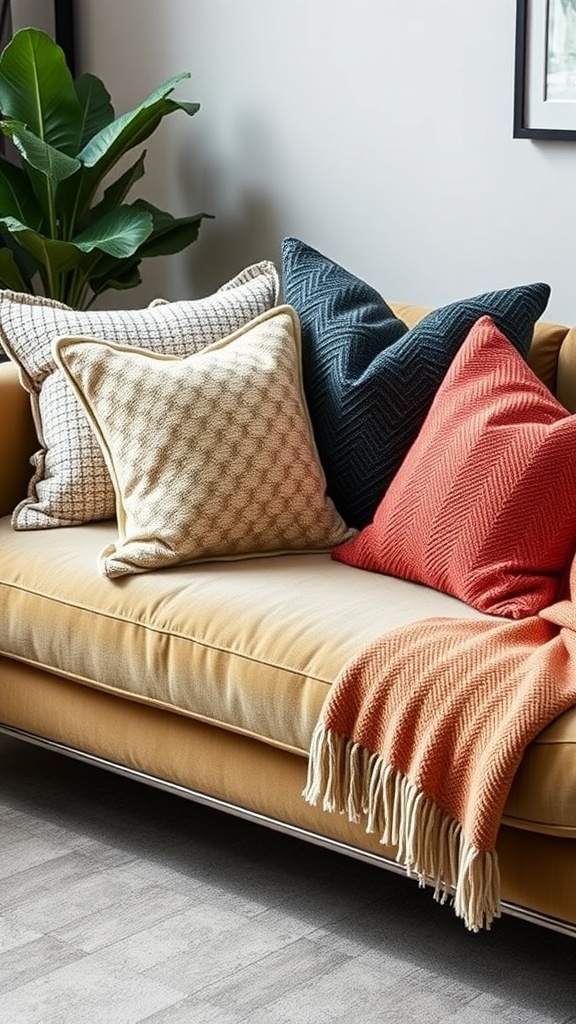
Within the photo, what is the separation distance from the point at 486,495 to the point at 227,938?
76 cm

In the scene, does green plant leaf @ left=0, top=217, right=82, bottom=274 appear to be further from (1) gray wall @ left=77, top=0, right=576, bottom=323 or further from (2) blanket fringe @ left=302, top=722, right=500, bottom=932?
(2) blanket fringe @ left=302, top=722, right=500, bottom=932

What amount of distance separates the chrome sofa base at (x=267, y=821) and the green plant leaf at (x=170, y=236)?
1424 millimetres

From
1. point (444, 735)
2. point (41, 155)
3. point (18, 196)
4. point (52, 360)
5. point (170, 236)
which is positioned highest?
point (41, 155)

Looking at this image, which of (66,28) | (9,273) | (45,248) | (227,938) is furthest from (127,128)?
(227,938)

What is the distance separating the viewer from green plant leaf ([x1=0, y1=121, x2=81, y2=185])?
10.9ft

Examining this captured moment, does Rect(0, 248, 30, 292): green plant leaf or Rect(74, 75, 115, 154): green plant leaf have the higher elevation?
Rect(74, 75, 115, 154): green plant leaf

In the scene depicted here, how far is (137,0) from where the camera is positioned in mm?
3869

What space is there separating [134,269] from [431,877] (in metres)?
2.12

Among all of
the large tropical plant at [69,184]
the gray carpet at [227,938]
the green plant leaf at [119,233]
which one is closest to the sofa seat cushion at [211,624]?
the gray carpet at [227,938]

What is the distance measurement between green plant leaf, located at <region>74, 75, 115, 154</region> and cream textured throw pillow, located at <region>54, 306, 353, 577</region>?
1.22m

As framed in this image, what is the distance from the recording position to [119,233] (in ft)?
11.4

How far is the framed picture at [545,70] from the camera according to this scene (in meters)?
3.03

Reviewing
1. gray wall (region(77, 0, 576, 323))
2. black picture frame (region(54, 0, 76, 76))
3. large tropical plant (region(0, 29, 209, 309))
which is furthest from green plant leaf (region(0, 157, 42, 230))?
black picture frame (region(54, 0, 76, 76))

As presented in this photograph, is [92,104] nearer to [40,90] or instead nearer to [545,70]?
[40,90]
